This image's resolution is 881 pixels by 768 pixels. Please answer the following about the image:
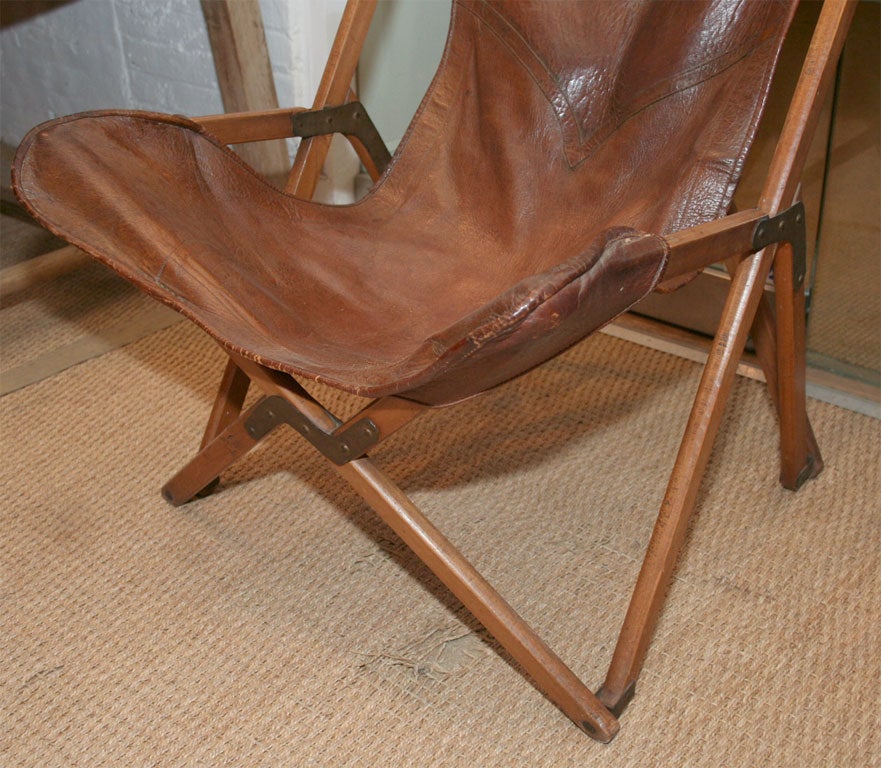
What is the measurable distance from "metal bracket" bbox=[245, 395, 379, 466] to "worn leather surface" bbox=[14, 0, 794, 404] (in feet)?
0.22

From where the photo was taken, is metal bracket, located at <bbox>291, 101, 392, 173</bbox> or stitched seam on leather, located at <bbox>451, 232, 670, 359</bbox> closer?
stitched seam on leather, located at <bbox>451, 232, 670, 359</bbox>

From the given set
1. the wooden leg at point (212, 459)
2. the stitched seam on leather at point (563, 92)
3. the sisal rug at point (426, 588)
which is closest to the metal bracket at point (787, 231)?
the stitched seam on leather at point (563, 92)

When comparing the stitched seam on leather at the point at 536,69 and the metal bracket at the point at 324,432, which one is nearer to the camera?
the metal bracket at the point at 324,432

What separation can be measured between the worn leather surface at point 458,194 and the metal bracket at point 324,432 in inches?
2.6

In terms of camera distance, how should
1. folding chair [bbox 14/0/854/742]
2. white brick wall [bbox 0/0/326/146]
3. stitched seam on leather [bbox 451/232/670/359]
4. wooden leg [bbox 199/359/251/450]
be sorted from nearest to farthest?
stitched seam on leather [bbox 451/232/670/359], folding chair [bbox 14/0/854/742], wooden leg [bbox 199/359/251/450], white brick wall [bbox 0/0/326/146]

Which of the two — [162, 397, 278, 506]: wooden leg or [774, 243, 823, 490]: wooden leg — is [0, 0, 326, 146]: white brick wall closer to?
[162, 397, 278, 506]: wooden leg

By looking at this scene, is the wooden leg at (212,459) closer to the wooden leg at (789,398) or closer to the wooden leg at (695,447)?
the wooden leg at (695,447)

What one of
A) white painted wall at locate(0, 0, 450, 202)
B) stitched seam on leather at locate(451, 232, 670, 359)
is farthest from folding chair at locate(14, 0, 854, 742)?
white painted wall at locate(0, 0, 450, 202)

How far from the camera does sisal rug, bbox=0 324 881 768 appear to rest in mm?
1077

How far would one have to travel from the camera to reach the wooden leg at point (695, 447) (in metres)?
1.04

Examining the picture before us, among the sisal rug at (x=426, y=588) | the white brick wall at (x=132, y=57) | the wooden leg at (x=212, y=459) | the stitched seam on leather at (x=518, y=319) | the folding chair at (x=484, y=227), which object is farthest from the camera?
the white brick wall at (x=132, y=57)

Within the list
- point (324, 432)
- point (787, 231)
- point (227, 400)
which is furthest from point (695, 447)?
point (227, 400)

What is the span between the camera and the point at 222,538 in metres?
1.35

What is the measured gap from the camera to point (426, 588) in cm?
128
